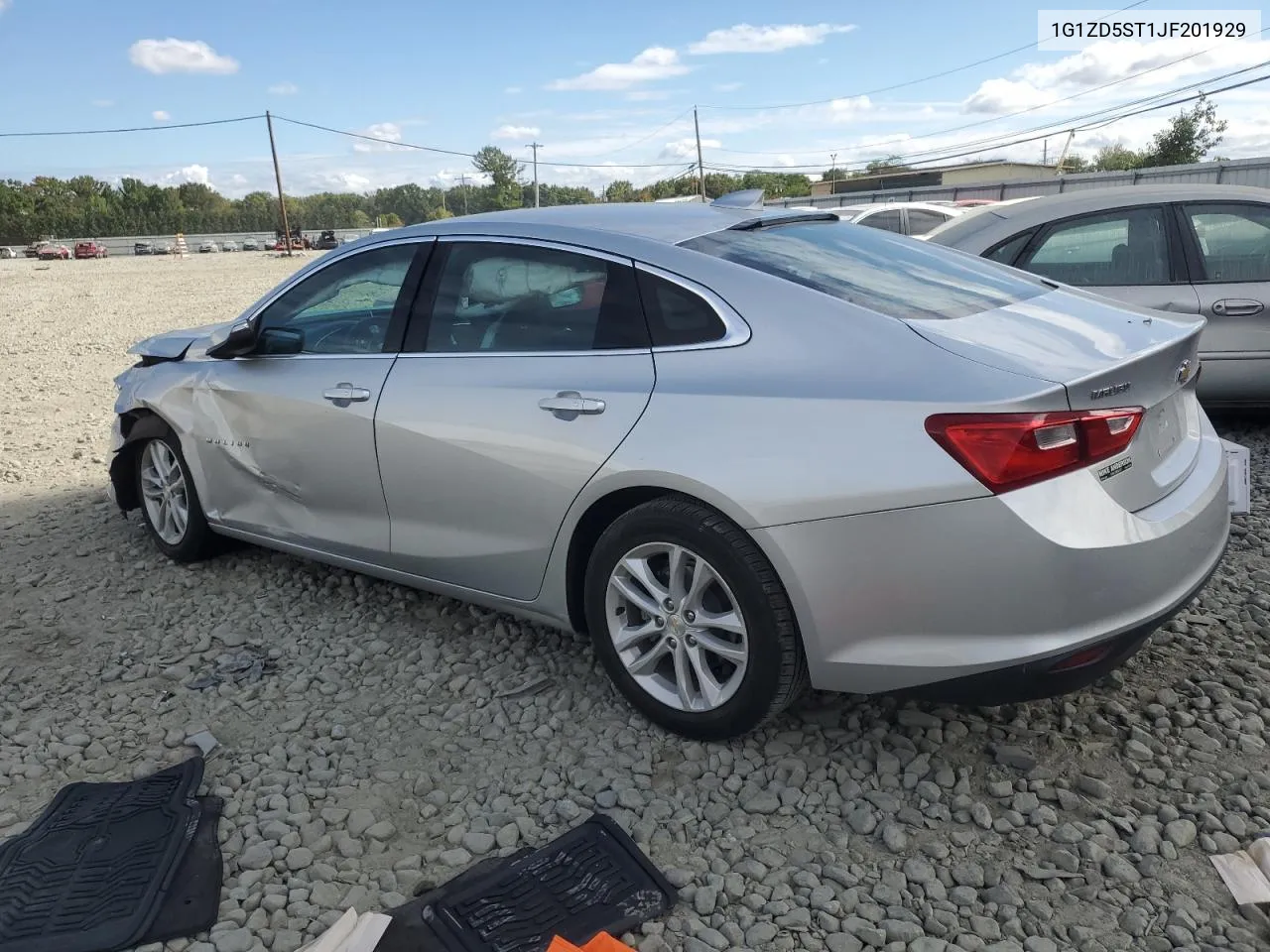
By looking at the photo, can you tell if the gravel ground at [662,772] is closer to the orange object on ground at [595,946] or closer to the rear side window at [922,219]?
the orange object on ground at [595,946]

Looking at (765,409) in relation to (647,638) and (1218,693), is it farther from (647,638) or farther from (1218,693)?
(1218,693)

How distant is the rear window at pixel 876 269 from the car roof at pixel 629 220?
80mm

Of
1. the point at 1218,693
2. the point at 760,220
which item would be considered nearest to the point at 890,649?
the point at 1218,693

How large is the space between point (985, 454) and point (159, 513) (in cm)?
398

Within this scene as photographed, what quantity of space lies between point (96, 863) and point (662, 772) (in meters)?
1.54

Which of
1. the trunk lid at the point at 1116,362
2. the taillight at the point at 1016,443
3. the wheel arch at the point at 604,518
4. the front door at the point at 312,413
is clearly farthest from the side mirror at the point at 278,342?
the taillight at the point at 1016,443

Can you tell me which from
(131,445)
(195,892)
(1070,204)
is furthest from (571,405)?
(1070,204)

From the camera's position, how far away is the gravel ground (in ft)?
7.76

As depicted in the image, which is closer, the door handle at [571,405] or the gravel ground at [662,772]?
the gravel ground at [662,772]

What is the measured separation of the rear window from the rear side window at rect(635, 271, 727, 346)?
0.59ft

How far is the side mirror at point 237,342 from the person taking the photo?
411 cm

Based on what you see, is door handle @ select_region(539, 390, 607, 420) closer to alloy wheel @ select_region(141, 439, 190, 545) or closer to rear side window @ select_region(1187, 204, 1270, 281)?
alloy wheel @ select_region(141, 439, 190, 545)

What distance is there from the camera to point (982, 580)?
7.86 ft

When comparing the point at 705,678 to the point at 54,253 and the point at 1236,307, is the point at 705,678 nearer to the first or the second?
the point at 1236,307
